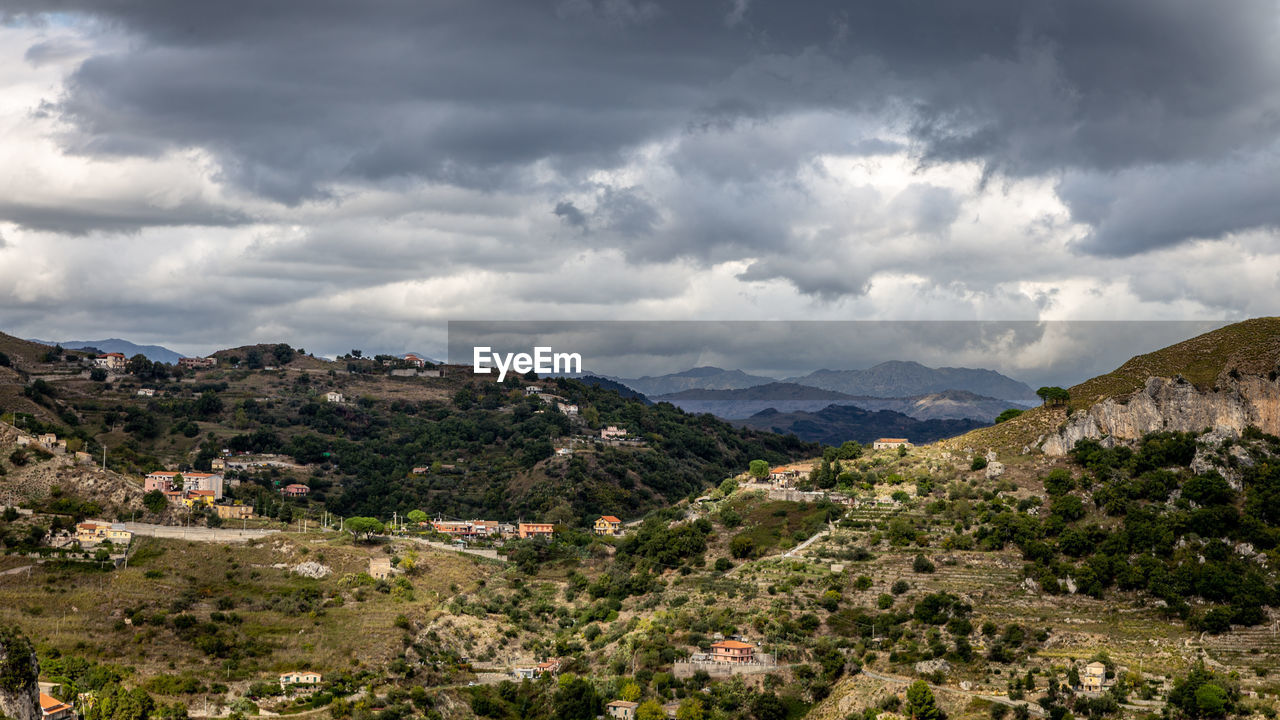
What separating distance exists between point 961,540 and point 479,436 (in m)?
87.8

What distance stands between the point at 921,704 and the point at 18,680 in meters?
40.9

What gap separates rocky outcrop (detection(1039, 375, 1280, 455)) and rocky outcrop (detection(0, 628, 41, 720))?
209ft

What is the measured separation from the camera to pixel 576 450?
13838cm

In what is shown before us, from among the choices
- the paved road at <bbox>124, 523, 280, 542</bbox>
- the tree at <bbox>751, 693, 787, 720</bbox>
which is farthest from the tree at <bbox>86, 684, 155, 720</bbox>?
the tree at <bbox>751, 693, 787, 720</bbox>

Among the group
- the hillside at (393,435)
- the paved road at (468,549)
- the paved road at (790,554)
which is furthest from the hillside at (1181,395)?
the hillside at (393,435)

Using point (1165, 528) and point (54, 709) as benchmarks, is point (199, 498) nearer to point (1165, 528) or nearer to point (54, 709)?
point (54, 709)

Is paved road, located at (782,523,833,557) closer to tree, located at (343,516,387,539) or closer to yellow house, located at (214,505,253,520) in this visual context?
tree, located at (343,516,387,539)

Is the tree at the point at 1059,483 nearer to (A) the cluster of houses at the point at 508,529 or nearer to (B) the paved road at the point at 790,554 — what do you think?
(B) the paved road at the point at 790,554

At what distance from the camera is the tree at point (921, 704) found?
54719 mm

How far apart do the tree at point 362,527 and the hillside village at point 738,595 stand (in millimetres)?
588

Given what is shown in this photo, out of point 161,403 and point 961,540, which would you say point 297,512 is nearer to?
point 161,403

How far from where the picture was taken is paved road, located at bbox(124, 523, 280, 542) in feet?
273

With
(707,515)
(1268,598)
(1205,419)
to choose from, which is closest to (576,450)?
(707,515)

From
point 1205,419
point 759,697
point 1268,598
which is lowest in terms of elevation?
point 759,697
